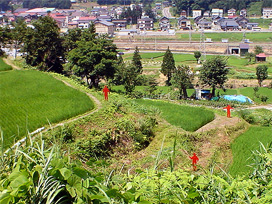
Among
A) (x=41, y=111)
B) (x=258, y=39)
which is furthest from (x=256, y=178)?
(x=258, y=39)

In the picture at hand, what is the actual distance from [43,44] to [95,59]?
543 centimetres

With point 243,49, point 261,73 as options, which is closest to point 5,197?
point 261,73

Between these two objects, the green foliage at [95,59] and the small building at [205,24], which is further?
the small building at [205,24]

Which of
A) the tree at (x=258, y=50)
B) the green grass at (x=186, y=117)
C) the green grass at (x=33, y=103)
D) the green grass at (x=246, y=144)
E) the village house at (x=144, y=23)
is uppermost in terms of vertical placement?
the village house at (x=144, y=23)

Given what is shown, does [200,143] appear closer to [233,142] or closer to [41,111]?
[233,142]

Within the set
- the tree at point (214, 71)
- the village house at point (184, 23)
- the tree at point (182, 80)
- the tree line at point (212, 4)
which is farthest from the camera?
the tree line at point (212, 4)

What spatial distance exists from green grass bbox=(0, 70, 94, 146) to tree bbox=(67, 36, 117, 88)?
3.54m

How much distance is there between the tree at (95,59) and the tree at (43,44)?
3002 millimetres

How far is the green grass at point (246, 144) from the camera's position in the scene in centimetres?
768

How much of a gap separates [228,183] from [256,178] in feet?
1.34

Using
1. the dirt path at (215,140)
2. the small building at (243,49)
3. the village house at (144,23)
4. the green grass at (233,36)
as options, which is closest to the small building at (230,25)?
the green grass at (233,36)

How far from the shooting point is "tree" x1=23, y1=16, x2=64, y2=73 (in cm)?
1950

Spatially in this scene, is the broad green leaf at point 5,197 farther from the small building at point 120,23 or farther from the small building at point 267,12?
the small building at point 267,12

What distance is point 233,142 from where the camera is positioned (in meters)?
9.35
